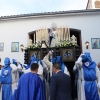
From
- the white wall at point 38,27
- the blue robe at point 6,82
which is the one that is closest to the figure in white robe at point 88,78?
the blue robe at point 6,82

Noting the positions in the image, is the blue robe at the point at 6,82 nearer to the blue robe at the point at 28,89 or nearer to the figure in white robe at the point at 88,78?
the blue robe at the point at 28,89

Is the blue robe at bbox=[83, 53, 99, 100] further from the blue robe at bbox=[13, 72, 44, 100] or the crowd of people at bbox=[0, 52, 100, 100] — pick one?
the blue robe at bbox=[13, 72, 44, 100]

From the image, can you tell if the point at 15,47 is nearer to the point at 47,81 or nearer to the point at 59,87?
the point at 47,81

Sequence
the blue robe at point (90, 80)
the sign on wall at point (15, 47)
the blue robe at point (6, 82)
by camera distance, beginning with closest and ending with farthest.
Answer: the blue robe at point (90, 80), the blue robe at point (6, 82), the sign on wall at point (15, 47)

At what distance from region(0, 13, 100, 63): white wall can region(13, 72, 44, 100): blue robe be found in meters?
4.80

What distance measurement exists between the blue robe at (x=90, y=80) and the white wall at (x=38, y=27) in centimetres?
288

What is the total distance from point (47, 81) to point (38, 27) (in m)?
3.46

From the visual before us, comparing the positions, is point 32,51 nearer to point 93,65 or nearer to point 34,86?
point 93,65

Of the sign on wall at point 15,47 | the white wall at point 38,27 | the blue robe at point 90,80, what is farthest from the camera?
the sign on wall at point 15,47

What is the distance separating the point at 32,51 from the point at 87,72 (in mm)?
2332

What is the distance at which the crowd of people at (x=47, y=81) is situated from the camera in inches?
122

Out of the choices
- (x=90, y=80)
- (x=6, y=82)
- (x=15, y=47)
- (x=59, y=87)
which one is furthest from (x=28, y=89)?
(x=15, y=47)

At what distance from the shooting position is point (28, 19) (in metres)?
8.24

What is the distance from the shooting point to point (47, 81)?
5527 millimetres
